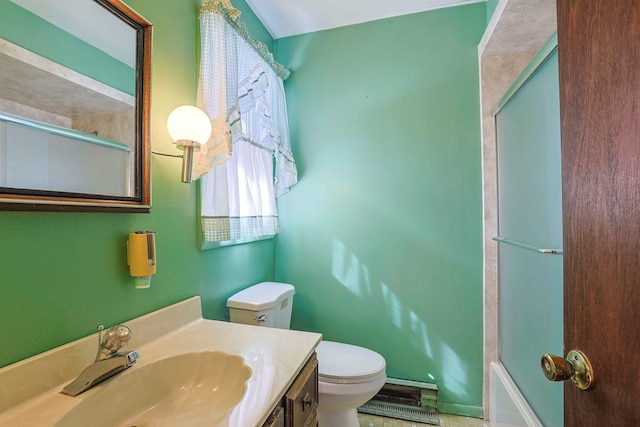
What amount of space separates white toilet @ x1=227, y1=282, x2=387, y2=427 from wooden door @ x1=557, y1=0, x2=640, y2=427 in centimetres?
89

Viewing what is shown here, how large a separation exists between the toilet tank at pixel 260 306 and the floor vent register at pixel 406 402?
2.61ft

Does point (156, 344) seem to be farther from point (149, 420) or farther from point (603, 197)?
point (603, 197)

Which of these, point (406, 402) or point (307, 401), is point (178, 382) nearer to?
point (307, 401)

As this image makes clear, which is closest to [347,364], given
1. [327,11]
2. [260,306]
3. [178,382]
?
[260,306]

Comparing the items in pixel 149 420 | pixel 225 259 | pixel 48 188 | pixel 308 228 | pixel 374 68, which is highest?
pixel 374 68

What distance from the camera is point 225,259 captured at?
4.59 feet

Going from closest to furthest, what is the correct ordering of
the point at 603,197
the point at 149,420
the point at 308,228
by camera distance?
1. the point at 603,197
2. the point at 149,420
3. the point at 308,228

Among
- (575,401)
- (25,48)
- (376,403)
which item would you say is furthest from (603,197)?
(376,403)

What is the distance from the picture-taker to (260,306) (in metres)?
1.32

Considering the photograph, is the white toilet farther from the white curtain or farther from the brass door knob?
the brass door knob

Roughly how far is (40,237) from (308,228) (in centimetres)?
137

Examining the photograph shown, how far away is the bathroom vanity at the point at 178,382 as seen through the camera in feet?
2.06

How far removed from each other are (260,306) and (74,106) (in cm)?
101

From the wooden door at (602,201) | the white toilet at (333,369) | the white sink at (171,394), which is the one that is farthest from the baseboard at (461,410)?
the white sink at (171,394)
